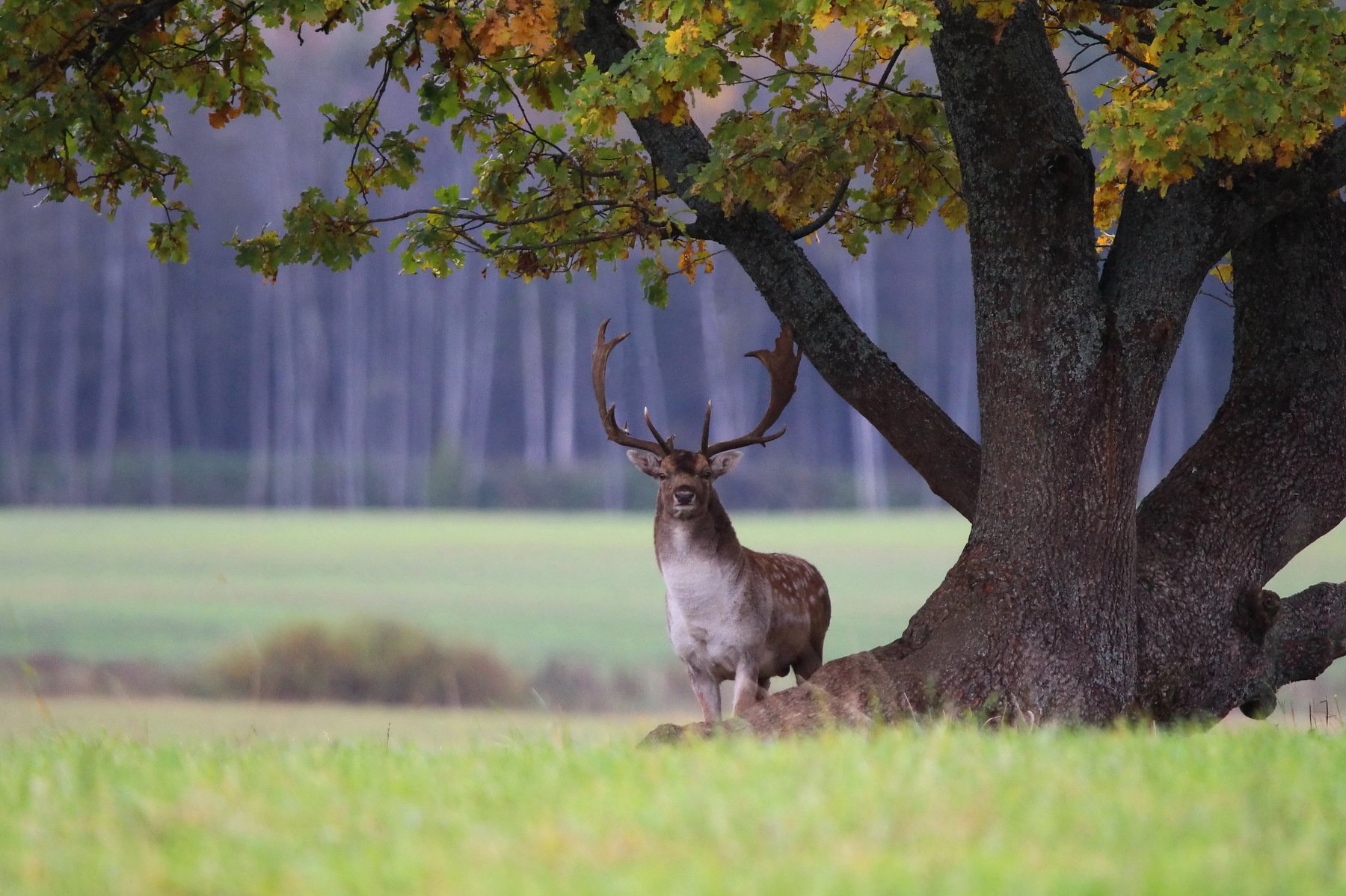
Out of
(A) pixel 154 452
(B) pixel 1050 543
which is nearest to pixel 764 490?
(A) pixel 154 452

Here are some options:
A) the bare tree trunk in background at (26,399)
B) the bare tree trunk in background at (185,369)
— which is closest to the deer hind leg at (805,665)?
the bare tree trunk in background at (185,369)

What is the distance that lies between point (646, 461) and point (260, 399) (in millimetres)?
33909

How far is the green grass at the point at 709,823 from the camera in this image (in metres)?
3.46

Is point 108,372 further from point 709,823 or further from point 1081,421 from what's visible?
point 709,823

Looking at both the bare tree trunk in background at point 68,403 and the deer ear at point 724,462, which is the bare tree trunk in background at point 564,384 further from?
the deer ear at point 724,462

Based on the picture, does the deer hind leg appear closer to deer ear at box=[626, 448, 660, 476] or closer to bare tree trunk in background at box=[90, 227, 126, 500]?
deer ear at box=[626, 448, 660, 476]

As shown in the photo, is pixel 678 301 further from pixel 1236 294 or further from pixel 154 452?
pixel 1236 294

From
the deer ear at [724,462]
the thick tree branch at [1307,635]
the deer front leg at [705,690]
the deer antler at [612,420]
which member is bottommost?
the deer front leg at [705,690]

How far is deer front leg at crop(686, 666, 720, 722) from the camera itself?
29.9ft

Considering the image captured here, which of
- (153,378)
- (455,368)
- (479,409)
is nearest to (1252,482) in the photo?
(479,409)

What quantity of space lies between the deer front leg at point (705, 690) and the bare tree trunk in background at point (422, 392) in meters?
32.6

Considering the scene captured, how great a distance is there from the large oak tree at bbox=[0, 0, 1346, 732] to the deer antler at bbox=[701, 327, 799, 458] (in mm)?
369

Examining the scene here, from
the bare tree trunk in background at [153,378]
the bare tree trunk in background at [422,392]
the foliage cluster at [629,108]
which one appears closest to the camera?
the foliage cluster at [629,108]

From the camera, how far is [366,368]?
4066 centimetres
